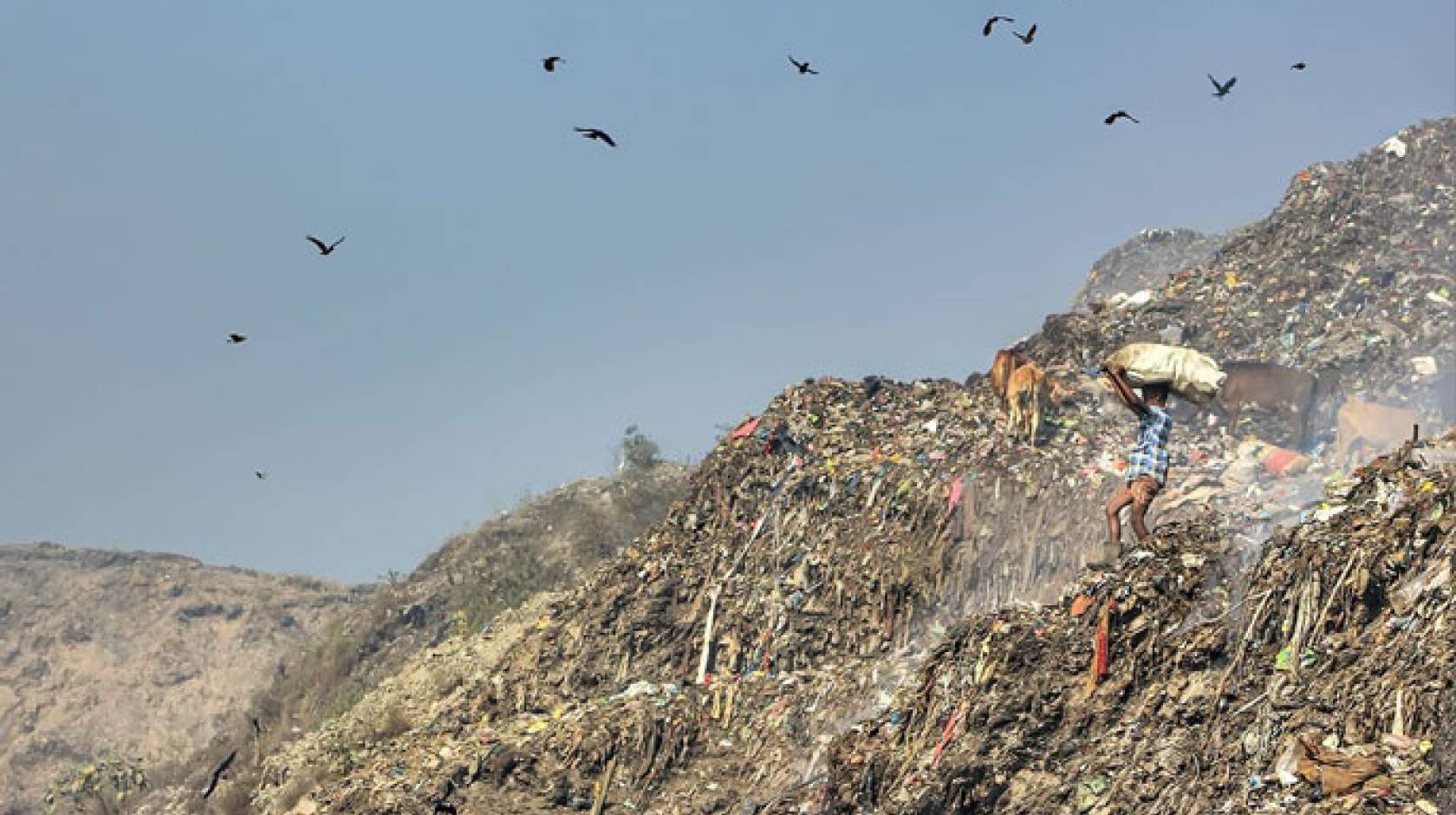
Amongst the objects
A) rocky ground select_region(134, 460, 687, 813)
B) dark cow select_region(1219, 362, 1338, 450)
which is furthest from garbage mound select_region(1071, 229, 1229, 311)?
dark cow select_region(1219, 362, 1338, 450)

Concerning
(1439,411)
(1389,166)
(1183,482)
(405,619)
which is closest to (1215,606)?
(1183,482)

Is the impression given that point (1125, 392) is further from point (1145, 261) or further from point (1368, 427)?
point (1145, 261)

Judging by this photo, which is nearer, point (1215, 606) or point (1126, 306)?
point (1215, 606)

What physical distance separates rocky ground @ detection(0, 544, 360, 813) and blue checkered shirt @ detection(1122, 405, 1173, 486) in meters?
20.6

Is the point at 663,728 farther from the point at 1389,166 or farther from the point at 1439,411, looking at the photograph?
the point at 1389,166

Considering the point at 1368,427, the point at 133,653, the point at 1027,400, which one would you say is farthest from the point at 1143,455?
the point at 133,653

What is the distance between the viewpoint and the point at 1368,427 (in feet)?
43.4

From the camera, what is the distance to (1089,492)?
12359 mm

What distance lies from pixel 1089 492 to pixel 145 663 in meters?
26.4

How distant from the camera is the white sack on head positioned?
31.2 feet

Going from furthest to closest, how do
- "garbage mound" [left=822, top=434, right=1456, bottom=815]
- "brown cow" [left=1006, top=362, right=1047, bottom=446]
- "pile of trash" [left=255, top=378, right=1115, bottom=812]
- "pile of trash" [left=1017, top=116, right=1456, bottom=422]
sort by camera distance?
"pile of trash" [left=1017, top=116, right=1456, bottom=422]
"brown cow" [left=1006, top=362, right=1047, bottom=446]
"pile of trash" [left=255, top=378, right=1115, bottom=812]
"garbage mound" [left=822, top=434, right=1456, bottom=815]

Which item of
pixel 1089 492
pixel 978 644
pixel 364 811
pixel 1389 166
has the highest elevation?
pixel 1389 166

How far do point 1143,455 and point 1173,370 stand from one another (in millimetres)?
636

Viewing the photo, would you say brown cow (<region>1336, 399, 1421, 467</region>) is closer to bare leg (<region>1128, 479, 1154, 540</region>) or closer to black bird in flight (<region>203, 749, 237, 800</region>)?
bare leg (<region>1128, 479, 1154, 540</region>)
